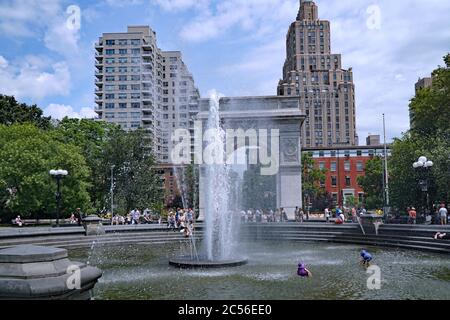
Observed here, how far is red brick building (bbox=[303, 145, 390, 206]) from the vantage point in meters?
83.1

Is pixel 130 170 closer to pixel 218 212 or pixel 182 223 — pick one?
pixel 182 223

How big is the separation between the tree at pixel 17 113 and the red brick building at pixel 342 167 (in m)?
48.5

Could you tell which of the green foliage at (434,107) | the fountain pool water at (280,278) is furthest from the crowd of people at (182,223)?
the green foliage at (434,107)

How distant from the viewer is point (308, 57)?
133m

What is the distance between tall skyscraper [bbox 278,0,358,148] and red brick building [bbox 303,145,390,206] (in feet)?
158

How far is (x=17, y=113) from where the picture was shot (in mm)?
49312

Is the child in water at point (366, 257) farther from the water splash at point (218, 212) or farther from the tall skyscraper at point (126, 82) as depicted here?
the tall skyscraper at point (126, 82)

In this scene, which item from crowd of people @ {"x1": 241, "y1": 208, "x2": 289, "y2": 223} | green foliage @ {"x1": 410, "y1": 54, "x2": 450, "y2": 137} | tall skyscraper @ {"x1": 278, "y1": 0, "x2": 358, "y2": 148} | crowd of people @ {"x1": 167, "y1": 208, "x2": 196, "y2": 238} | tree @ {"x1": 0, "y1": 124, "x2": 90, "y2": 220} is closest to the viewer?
crowd of people @ {"x1": 167, "y1": 208, "x2": 196, "y2": 238}

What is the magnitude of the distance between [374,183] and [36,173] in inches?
1854

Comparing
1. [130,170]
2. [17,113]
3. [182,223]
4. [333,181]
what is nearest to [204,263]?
[182,223]

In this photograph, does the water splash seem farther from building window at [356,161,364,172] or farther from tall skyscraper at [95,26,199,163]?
tall skyscraper at [95,26,199,163]

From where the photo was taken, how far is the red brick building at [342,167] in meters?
83.1

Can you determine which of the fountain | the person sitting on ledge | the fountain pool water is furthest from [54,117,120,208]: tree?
A: the person sitting on ledge
